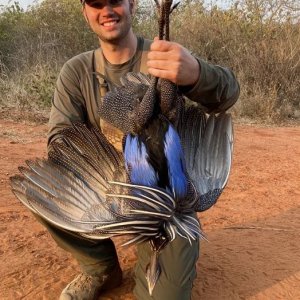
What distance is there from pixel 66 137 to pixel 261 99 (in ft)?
26.3

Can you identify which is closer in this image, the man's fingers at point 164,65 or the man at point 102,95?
the man's fingers at point 164,65

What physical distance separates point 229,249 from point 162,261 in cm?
108

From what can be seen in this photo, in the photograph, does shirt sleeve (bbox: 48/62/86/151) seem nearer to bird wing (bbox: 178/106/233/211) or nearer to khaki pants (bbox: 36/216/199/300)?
khaki pants (bbox: 36/216/199/300)

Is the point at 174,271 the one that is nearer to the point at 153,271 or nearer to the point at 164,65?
the point at 153,271

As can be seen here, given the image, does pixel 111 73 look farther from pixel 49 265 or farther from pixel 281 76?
pixel 281 76

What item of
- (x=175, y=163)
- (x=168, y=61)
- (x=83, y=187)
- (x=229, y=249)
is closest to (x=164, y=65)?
(x=168, y=61)

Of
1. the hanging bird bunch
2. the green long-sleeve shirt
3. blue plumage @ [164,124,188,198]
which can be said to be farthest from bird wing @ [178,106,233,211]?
the green long-sleeve shirt

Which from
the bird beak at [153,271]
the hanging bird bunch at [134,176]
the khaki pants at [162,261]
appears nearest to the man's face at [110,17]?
the hanging bird bunch at [134,176]

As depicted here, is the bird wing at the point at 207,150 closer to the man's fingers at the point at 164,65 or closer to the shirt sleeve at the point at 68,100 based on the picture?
the man's fingers at the point at 164,65

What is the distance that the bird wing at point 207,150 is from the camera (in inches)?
88.5

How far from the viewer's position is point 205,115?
2410mm

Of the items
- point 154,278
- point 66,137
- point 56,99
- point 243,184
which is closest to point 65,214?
point 66,137

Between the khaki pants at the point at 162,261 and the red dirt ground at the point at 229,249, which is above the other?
the khaki pants at the point at 162,261

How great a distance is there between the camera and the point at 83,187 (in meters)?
2.11
